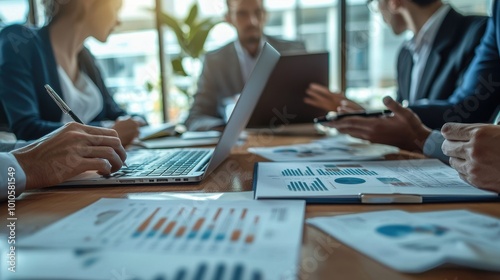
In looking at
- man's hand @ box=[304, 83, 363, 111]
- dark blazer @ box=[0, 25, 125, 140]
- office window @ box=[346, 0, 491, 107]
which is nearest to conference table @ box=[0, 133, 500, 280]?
man's hand @ box=[304, 83, 363, 111]

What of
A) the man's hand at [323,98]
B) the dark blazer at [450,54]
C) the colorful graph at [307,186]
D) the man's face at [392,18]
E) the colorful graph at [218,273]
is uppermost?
the man's face at [392,18]

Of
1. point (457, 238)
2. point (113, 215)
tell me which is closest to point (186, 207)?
point (113, 215)

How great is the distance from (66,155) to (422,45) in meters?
1.69

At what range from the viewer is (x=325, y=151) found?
3.14 feet

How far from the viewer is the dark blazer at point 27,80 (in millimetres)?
1179

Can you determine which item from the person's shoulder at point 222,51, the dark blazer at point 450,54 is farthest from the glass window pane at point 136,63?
the dark blazer at point 450,54

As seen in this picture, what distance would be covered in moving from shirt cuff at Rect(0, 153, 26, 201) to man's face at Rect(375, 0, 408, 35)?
6.14ft

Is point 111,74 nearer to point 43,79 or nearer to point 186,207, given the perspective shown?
point 43,79

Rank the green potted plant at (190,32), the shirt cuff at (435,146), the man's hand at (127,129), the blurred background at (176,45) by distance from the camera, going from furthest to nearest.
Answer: the blurred background at (176,45)
the green potted plant at (190,32)
the man's hand at (127,129)
the shirt cuff at (435,146)

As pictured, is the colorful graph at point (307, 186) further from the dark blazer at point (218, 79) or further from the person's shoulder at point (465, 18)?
the person's shoulder at point (465, 18)

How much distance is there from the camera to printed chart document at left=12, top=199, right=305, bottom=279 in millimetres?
307

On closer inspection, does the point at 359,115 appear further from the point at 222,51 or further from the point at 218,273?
the point at 222,51

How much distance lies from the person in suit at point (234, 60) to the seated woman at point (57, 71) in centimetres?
43

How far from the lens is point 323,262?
343 mm
